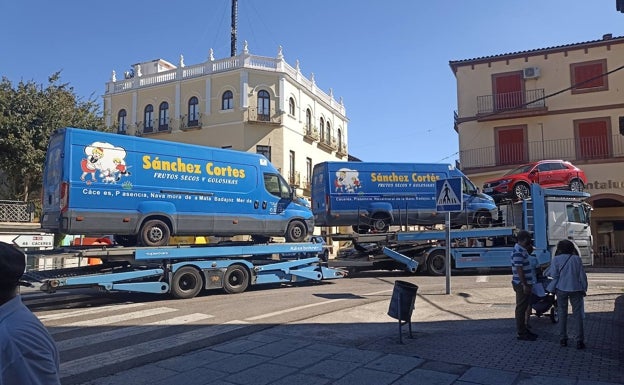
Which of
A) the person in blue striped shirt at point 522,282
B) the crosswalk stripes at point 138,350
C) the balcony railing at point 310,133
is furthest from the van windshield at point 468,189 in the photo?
the balcony railing at point 310,133

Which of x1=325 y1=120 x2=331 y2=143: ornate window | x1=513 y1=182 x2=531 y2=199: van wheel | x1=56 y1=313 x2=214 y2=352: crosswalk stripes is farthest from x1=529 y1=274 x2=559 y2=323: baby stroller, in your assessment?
x1=325 y1=120 x2=331 y2=143: ornate window

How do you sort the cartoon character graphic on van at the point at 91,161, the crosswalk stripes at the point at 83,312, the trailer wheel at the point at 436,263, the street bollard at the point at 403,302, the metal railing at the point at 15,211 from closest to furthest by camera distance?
the street bollard at the point at 403,302
the crosswalk stripes at the point at 83,312
the cartoon character graphic on van at the point at 91,161
the trailer wheel at the point at 436,263
the metal railing at the point at 15,211

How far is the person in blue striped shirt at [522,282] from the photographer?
281 inches

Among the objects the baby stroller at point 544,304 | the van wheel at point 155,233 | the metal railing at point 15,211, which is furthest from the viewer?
the metal railing at point 15,211

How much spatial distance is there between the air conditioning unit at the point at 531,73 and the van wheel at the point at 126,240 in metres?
24.7

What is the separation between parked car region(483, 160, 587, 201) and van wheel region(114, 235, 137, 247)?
1305 centimetres

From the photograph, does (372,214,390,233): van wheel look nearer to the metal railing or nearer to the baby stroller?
the baby stroller

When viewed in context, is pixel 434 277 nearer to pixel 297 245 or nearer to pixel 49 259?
pixel 297 245

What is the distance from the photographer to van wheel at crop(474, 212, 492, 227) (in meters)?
16.7

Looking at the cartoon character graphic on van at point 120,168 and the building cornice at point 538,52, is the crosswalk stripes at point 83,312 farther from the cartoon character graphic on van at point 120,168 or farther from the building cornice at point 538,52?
the building cornice at point 538,52

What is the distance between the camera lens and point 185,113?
3453cm

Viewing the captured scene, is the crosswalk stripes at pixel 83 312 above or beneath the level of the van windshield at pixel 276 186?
beneath

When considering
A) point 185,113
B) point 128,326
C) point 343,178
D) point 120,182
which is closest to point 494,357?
point 128,326

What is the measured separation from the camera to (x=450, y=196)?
434 inches
